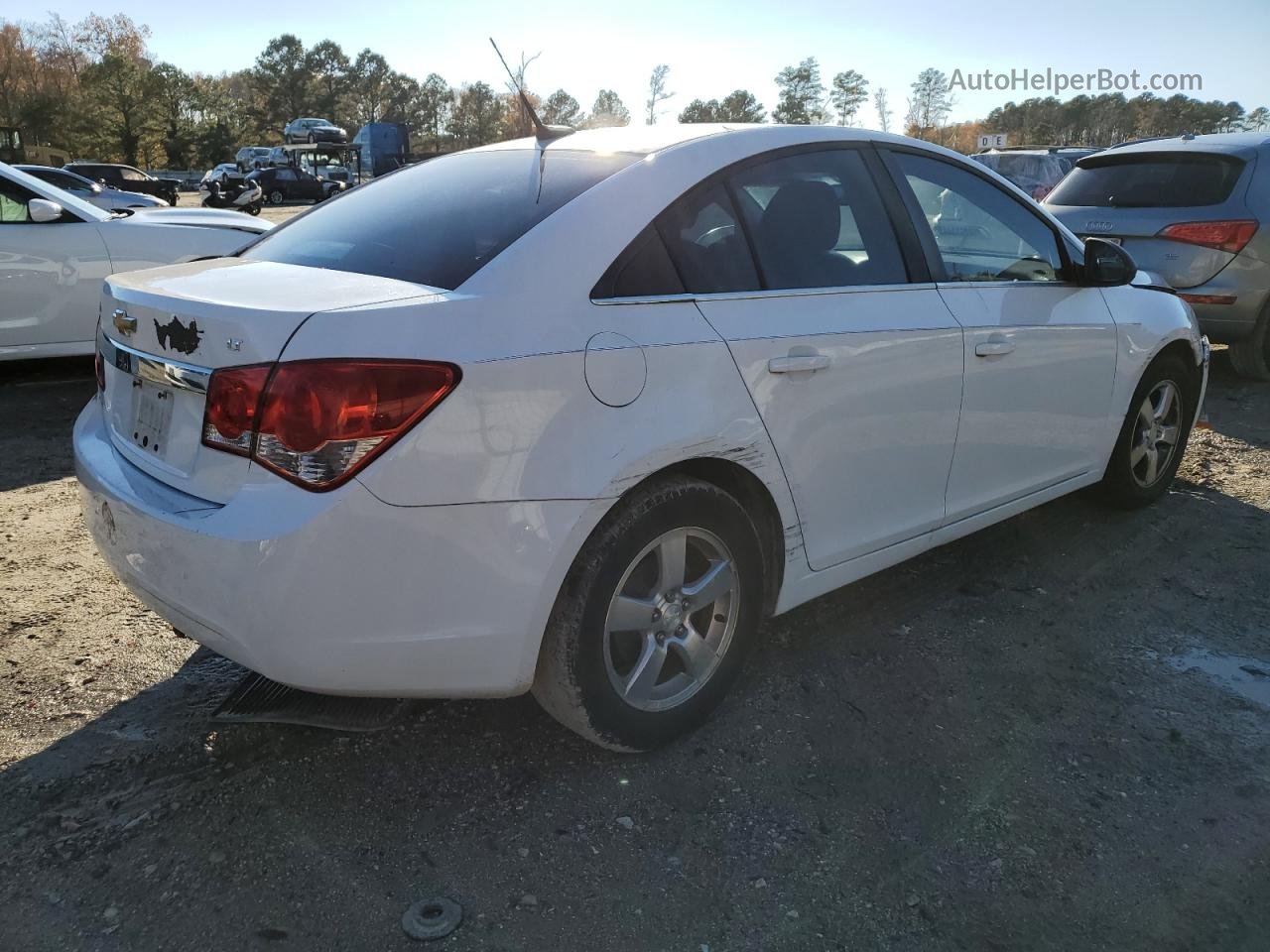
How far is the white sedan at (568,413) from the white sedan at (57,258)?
4.17 metres

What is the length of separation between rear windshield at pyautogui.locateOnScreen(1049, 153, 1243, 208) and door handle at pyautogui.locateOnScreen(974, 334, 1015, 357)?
4.65 meters

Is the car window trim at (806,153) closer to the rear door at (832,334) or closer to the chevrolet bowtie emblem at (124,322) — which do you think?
the rear door at (832,334)

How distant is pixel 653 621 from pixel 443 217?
1.21 meters

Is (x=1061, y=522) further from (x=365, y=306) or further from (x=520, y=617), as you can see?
(x=365, y=306)

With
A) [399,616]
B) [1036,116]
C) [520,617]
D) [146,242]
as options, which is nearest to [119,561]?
[399,616]

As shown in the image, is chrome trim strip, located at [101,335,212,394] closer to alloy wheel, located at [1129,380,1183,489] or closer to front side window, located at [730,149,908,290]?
front side window, located at [730,149,908,290]

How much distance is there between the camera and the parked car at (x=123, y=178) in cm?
2753

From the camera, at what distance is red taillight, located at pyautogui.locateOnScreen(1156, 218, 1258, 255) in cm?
673

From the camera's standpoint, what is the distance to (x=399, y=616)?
2.07 metres

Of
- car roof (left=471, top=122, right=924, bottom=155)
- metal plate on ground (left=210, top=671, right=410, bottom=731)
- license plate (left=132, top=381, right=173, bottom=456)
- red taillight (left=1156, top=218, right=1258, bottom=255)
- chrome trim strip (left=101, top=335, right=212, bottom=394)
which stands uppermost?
car roof (left=471, top=122, right=924, bottom=155)

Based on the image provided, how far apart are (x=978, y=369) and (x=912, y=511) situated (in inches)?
20.7

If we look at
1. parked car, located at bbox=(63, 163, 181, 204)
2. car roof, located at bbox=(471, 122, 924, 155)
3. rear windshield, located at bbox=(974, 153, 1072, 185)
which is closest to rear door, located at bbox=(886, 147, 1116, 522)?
car roof, located at bbox=(471, 122, 924, 155)

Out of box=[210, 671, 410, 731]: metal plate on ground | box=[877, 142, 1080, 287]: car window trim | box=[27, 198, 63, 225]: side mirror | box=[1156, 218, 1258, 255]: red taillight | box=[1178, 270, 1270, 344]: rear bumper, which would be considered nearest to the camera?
box=[210, 671, 410, 731]: metal plate on ground

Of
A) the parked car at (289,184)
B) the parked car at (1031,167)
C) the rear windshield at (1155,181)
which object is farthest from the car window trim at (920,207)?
the parked car at (289,184)
